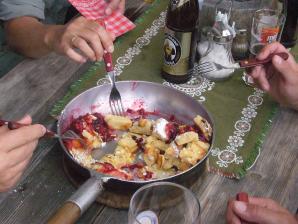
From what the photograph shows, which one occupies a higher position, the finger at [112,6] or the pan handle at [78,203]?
the pan handle at [78,203]

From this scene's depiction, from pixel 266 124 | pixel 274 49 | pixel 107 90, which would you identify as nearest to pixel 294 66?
pixel 274 49

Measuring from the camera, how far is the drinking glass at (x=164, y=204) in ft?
2.30

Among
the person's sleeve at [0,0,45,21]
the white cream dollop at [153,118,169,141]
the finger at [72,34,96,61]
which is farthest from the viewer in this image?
the person's sleeve at [0,0,45,21]

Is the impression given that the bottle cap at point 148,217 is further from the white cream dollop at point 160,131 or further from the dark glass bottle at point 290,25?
the dark glass bottle at point 290,25

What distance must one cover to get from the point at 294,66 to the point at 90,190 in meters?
0.64

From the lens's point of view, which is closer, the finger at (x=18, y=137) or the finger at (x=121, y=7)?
the finger at (x=18, y=137)

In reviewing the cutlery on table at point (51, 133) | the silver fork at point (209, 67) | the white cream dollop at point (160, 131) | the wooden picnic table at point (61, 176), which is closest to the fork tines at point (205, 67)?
the silver fork at point (209, 67)

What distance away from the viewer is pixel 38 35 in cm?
119

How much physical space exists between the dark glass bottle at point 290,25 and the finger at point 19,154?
3.14 ft

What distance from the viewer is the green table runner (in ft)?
3.14

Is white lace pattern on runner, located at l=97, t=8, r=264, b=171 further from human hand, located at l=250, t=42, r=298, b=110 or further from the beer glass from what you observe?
the beer glass

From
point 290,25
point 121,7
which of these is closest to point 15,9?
point 121,7

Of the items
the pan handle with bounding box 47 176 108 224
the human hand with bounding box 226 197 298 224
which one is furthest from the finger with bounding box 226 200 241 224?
the pan handle with bounding box 47 176 108 224

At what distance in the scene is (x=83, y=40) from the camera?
1029 millimetres
